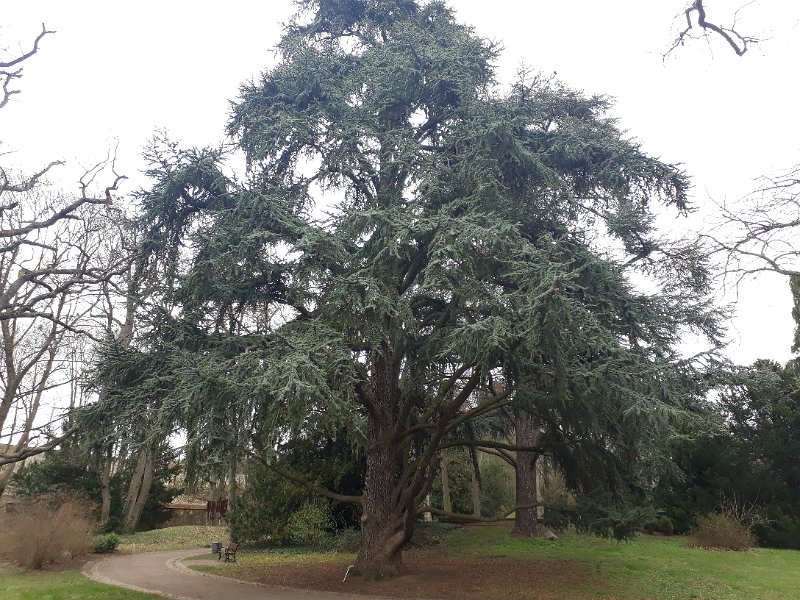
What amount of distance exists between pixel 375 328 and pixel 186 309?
400cm

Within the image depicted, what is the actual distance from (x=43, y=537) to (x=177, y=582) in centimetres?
407

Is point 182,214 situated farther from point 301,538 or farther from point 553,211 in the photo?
point 301,538

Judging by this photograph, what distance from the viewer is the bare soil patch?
34.9 feet

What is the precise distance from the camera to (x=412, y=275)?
11836 mm

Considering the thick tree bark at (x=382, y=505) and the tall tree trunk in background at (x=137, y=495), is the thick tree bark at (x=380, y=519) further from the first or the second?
the tall tree trunk in background at (x=137, y=495)

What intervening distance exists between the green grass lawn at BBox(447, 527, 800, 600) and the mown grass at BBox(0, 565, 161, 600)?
30.2ft

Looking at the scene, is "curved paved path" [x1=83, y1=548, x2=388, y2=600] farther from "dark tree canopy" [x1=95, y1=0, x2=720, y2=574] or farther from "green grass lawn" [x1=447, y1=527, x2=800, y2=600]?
"green grass lawn" [x1=447, y1=527, x2=800, y2=600]

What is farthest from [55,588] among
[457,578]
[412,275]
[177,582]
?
[412,275]

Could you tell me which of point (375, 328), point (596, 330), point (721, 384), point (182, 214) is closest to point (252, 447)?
point (375, 328)

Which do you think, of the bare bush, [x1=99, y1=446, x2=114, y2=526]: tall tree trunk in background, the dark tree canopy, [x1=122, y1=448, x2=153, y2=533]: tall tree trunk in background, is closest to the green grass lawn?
the bare bush

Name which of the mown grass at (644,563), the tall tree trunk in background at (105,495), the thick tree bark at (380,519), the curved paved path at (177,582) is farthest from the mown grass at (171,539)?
the thick tree bark at (380,519)

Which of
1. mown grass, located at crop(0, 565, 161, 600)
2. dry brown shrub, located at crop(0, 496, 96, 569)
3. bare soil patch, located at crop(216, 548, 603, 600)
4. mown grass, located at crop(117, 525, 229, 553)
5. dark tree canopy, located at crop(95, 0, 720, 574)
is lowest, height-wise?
mown grass, located at crop(117, 525, 229, 553)

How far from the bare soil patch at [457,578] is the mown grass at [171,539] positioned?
6.86 m

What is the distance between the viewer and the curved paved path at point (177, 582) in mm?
10781
